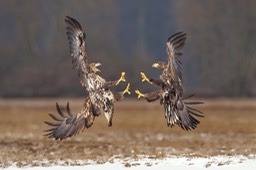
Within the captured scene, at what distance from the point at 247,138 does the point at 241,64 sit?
28620 millimetres

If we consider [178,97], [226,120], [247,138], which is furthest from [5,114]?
[178,97]

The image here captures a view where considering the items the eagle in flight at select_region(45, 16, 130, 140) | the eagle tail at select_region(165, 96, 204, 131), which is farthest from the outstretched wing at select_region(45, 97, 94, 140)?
the eagle tail at select_region(165, 96, 204, 131)

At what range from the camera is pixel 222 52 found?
5866 cm

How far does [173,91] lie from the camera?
1291 centimetres

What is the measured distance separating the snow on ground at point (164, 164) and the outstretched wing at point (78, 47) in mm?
4353

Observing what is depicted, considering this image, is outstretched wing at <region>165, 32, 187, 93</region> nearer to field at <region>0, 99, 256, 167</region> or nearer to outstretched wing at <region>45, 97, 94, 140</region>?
outstretched wing at <region>45, 97, 94, 140</region>

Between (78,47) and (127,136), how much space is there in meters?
15.5

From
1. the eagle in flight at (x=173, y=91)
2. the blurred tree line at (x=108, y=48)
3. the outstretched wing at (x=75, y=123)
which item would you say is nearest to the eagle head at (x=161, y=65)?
the eagle in flight at (x=173, y=91)

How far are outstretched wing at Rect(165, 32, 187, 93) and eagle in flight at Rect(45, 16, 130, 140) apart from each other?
906mm

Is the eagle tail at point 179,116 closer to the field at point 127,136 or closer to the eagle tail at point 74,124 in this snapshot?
the eagle tail at point 74,124

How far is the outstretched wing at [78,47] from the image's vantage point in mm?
12867

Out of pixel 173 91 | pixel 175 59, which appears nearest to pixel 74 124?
pixel 173 91

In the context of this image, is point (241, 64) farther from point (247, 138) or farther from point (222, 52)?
point (247, 138)

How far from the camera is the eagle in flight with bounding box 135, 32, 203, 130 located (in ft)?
42.2
